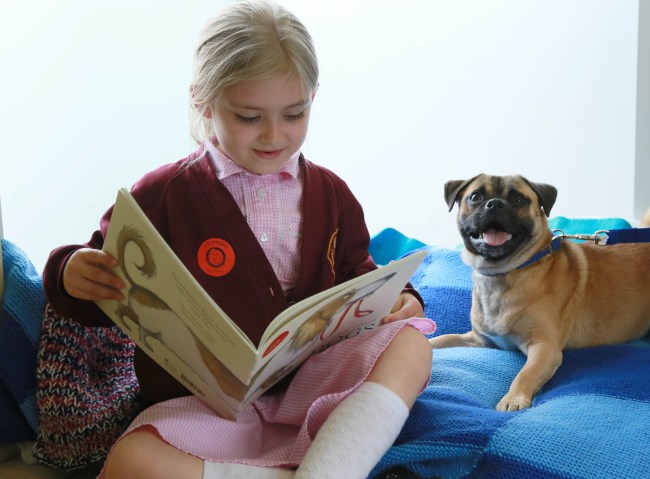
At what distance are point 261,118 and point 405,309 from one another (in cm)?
39

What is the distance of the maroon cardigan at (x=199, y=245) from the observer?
108 cm

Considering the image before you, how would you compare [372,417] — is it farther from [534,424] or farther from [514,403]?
[514,403]

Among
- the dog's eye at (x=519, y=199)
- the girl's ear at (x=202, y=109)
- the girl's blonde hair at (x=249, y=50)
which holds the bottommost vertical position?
the dog's eye at (x=519, y=199)

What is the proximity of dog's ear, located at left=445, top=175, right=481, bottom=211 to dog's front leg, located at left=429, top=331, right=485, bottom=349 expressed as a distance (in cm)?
29

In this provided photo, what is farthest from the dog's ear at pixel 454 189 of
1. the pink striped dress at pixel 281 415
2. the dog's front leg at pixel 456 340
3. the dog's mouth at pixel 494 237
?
the pink striped dress at pixel 281 415

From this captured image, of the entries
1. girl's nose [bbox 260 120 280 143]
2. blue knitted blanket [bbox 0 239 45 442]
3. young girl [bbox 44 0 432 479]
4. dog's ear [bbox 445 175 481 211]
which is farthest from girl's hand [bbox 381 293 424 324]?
blue knitted blanket [bbox 0 239 45 442]

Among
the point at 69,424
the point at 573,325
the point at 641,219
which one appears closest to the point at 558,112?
the point at 641,219

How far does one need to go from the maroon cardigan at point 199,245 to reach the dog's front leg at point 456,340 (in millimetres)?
510

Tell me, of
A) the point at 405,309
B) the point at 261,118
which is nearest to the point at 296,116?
the point at 261,118

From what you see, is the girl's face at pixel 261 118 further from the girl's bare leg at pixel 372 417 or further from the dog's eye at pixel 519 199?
the dog's eye at pixel 519 199

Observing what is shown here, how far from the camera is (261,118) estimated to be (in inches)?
42.4

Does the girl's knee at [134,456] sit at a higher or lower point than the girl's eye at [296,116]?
lower

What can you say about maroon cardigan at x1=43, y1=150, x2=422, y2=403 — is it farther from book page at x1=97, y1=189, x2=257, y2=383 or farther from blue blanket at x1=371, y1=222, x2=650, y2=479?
blue blanket at x1=371, y1=222, x2=650, y2=479

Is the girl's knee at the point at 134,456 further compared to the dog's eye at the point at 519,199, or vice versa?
the dog's eye at the point at 519,199
